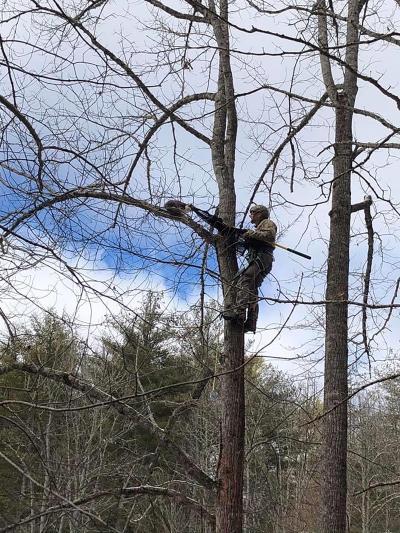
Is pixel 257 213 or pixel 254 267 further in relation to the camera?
pixel 257 213

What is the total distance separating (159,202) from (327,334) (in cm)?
195

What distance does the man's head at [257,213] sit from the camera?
6277 millimetres

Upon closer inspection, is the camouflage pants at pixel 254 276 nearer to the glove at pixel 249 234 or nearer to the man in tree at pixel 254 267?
the man in tree at pixel 254 267

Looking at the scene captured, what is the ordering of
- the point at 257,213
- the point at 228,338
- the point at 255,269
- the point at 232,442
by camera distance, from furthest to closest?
the point at 257,213 < the point at 255,269 < the point at 228,338 < the point at 232,442

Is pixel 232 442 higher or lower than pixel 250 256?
lower

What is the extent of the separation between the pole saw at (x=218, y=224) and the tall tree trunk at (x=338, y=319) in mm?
359

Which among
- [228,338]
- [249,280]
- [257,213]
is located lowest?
[228,338]

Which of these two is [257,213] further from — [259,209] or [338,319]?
[338,319]

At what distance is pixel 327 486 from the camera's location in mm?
5512

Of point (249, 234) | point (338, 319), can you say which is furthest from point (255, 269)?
point (338, 319)

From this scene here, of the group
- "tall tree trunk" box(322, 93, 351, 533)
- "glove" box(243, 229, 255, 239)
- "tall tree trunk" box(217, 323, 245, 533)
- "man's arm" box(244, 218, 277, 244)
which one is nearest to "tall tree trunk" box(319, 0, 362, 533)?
"tall tree trunk" box(322, 93, 351, 533)

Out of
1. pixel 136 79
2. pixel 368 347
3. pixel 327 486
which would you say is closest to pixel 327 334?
pixel 368 347

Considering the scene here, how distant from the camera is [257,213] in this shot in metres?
6.29

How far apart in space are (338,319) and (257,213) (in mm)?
1212
